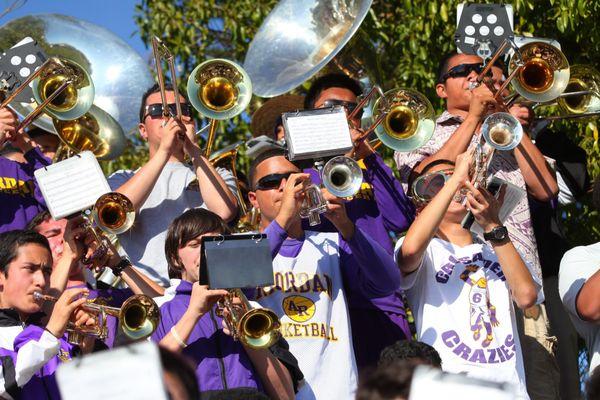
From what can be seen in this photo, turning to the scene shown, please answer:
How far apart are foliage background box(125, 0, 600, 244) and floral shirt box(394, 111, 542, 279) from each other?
1485 millimetres

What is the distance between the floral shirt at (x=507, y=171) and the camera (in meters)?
6.02

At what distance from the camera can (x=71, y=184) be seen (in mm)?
5262

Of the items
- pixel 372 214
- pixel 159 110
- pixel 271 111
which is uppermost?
pixel 271 111

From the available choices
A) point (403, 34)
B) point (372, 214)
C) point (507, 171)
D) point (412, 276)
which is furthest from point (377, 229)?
point (403, 34)

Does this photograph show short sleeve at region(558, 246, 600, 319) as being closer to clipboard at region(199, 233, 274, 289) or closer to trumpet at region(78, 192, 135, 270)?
clipboard at region(199, 233, 274, 289)

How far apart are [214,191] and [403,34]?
3.24 metres

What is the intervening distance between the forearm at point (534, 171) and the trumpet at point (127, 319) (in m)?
2.40

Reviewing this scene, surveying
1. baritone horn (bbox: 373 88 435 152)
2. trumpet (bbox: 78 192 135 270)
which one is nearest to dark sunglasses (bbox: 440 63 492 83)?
baritone horn (bbox: 373 88 435 152)

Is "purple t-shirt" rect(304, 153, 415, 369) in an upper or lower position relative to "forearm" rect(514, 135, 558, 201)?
lower

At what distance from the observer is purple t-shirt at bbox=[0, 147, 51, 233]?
5.91m

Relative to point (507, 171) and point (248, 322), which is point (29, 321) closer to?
point (248, 322)

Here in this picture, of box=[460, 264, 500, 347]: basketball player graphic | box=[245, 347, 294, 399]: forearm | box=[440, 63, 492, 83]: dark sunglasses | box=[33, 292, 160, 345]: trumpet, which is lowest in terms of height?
box=[245, 347, 294, 399]: forearm

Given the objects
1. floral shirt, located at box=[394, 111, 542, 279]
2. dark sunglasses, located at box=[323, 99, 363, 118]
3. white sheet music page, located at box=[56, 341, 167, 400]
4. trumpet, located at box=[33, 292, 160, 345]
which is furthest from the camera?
dark sunglasses, located at box=[323, 99, 363, 118]

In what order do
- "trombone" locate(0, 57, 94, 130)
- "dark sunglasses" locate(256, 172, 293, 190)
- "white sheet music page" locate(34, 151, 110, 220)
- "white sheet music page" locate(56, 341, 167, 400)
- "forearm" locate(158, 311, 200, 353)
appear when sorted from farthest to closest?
1. "trombone" locate(0, 57, 94, 130)
2. "dark sunglasses" locate(256, 172, 293, 190)
3. "white sheet music page" locate(34, 151, 110, 220)
4. "forearm" locate(158, 311, 200, 353)
5. "white sheet music page" locate(56, 341, 167, 400)
